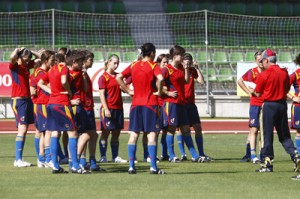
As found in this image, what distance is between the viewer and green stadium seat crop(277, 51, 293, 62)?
103 ft

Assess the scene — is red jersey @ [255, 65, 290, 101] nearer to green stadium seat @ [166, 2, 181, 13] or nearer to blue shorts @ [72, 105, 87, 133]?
blue shorts @ [72, 105, 87, 133]

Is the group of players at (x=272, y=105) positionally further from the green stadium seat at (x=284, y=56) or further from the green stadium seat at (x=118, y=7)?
the green stadium seat at (x=118, y=7)

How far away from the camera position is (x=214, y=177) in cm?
1327

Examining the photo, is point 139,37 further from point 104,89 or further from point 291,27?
point 104,89

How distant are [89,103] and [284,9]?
30849mm

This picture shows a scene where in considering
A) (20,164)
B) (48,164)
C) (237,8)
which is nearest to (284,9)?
(237,8)

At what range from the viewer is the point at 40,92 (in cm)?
1541

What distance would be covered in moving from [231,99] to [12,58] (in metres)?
16.5

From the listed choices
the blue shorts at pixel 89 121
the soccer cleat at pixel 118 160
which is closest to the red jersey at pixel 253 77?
the soccer cleat at pixel 118 160

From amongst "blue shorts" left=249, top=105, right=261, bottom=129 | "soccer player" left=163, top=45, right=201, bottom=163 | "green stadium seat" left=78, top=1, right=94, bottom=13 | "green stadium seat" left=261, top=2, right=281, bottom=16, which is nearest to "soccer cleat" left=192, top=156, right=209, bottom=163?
"soccer player" left=163, top=45, right=201, bottom=163

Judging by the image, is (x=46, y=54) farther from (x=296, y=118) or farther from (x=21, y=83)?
(x=296, y=118)

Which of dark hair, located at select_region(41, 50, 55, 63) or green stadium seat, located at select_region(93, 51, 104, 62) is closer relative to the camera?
dark hair, located at select_region(41, 50, 55, 63)

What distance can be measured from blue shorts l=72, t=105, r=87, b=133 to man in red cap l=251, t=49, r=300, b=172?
2.73 metres

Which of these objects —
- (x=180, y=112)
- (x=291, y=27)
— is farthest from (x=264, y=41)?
(x=180, y=112)
